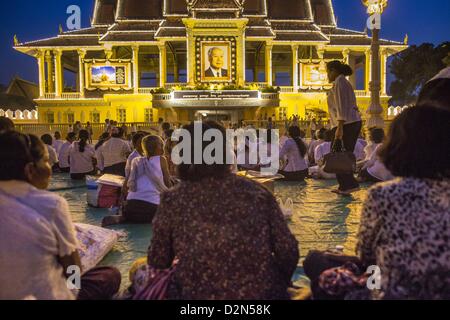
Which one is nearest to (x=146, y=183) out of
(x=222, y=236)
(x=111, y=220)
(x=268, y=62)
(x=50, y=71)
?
(x=111, y=220)

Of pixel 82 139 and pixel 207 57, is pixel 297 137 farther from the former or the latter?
pixel 207 57

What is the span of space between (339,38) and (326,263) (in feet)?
109

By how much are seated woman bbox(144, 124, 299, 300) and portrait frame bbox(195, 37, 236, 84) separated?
92.5 feet

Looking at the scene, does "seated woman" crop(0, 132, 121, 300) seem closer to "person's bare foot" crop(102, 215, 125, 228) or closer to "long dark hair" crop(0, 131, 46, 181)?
"long dark hair" crop(0, 131, 46, 181)

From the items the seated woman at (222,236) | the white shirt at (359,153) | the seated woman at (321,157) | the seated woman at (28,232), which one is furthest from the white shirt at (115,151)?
the seated woman at (222,236)

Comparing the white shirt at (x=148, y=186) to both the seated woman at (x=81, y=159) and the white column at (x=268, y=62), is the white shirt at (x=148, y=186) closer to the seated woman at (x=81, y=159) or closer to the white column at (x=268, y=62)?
the seated woman at (x=81, y=159)

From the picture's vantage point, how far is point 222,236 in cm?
252

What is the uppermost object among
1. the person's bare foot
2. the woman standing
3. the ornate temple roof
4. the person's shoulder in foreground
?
the ornate temple roof

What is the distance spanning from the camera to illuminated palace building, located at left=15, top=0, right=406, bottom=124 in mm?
29406

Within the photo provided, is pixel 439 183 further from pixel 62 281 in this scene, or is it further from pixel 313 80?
pixel 313 80

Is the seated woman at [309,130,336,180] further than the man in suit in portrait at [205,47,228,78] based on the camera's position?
No

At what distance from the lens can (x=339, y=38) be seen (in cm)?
3441

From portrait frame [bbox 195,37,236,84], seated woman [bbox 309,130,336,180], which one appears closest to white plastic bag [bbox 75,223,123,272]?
seated woman [bbox 309,130,336,180]
